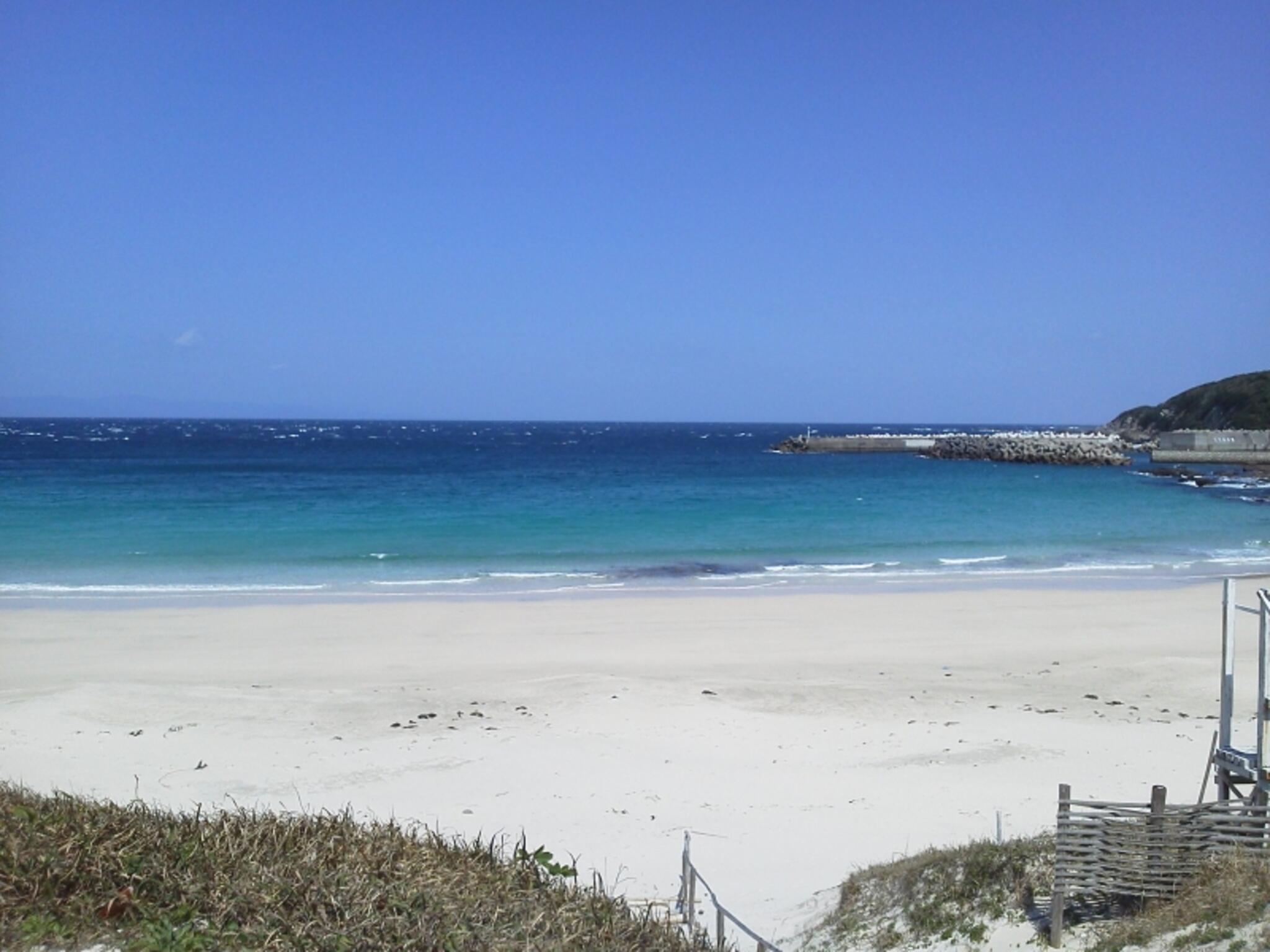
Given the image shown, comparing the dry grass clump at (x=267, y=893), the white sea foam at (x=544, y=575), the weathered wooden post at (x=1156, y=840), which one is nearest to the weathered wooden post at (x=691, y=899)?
the dry grass clump at (x=267, y=893)

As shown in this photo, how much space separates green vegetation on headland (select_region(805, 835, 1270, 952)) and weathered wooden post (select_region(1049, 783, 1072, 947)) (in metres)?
0.09

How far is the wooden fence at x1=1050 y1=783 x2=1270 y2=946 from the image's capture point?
21.3 ft

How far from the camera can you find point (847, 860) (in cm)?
882

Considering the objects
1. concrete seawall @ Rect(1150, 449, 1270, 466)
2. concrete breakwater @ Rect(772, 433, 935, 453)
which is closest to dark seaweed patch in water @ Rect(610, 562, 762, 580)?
concrete seawall @ Rect(1150, 449, 1270, 466)

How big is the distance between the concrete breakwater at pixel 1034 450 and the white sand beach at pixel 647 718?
55.0 metres

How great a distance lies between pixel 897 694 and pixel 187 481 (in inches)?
1831

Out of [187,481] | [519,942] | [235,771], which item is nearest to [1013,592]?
→ [235,771]

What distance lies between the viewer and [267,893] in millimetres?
4305

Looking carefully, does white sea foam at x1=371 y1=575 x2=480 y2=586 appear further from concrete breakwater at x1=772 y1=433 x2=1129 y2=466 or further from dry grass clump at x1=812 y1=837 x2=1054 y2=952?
concrete breakwater at x1=772 y1=433 x2=1129 y2=466

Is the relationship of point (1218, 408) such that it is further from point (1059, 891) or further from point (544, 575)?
point (1059, 891)

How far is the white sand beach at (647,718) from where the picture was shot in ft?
32.1

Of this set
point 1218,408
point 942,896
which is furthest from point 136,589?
point 1218,408

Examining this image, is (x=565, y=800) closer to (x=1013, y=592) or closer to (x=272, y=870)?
(x=272, y=870)

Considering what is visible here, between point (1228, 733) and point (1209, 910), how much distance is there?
1.88 meters
